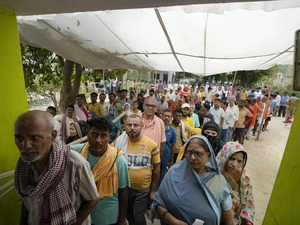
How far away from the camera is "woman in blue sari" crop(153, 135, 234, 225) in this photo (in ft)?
5.57

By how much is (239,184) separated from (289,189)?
932 mm

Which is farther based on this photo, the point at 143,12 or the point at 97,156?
the point at 143,12

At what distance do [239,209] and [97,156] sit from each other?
1618 mm

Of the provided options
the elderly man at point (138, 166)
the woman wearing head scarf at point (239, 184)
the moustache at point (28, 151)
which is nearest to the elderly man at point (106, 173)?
the elderly man at point (138, 166)

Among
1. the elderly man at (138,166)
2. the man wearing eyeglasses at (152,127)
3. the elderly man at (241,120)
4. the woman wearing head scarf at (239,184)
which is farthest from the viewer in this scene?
the elderly man at (241,120)

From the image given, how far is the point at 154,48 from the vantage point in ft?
13.6

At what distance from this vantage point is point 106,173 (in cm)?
→ 194

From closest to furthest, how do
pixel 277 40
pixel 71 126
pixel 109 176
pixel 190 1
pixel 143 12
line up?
pixel 190 1
pixel 109 176
pixel 143 12
pixel 277 40
pixel 71 126

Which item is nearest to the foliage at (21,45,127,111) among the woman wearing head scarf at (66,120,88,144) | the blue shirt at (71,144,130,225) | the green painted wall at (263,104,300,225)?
the woman wearing head scarf at (66,120,88,144)

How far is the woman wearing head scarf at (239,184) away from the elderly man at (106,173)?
1.15 meters

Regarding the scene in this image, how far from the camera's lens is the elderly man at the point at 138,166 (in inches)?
103

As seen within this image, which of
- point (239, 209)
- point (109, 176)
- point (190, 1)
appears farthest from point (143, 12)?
point (239, 209)

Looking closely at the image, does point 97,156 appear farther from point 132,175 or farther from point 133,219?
point 133,219

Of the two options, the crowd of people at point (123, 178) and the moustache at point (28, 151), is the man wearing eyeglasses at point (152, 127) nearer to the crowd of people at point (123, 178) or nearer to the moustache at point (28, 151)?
the crowd of people at point (123, 178)
